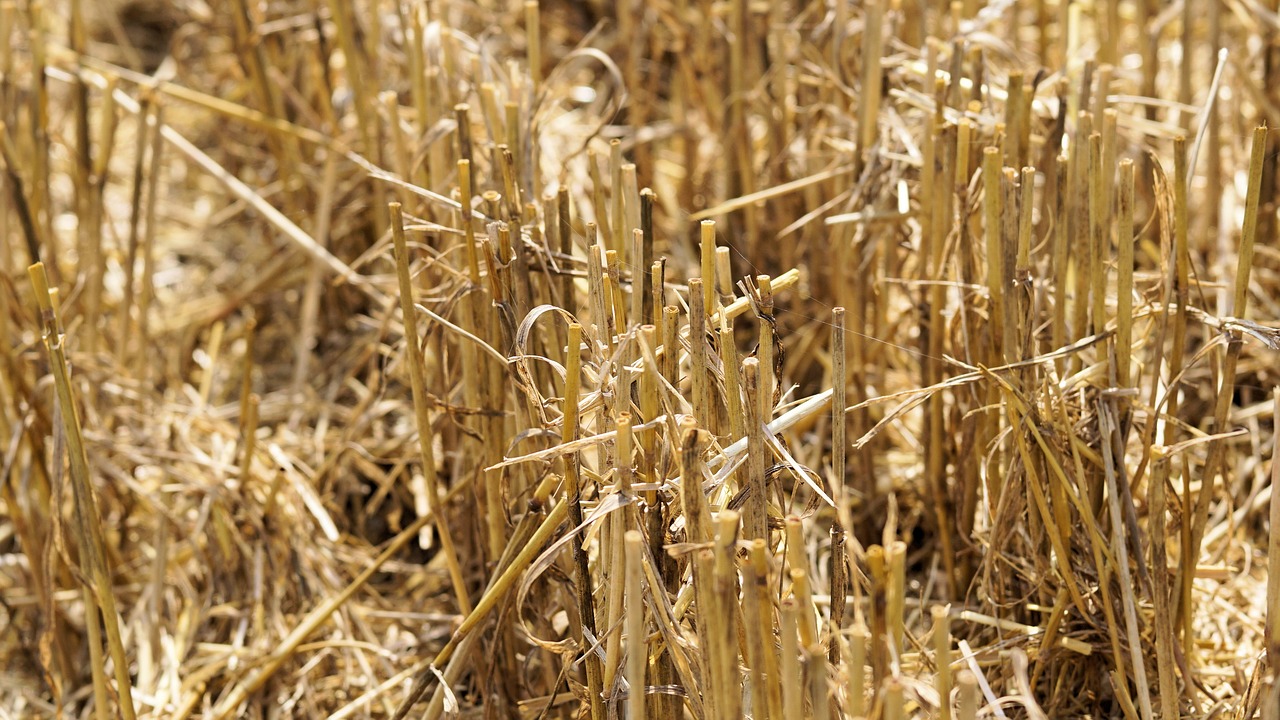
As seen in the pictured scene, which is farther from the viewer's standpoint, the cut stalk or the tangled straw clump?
the cut stalk

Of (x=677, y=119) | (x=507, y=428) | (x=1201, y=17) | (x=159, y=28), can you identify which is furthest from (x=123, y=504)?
(x=1201, y=17)

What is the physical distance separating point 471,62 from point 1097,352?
0.79m

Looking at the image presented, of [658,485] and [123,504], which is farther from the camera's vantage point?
[123,504]

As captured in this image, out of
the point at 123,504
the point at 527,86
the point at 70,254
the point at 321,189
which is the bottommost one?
the point at 123,504

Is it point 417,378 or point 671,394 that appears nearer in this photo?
point 671,394

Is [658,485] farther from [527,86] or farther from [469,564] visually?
[527,86]

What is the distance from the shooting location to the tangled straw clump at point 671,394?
0.86 metres

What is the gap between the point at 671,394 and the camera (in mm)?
880

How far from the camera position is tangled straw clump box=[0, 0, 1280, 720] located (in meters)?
0.86

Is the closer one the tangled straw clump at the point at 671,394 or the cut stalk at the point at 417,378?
the tangled straw clump at the point at 671,394

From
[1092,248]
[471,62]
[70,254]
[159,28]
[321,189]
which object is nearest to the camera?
[1092,248]

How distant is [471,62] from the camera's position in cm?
145

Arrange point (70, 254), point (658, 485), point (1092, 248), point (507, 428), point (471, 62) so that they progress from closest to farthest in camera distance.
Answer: point (658, 485) < point (1092, 248) < point (507, 428) < point (471, 62) < point (70, 254)

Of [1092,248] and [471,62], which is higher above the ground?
[471,62]
